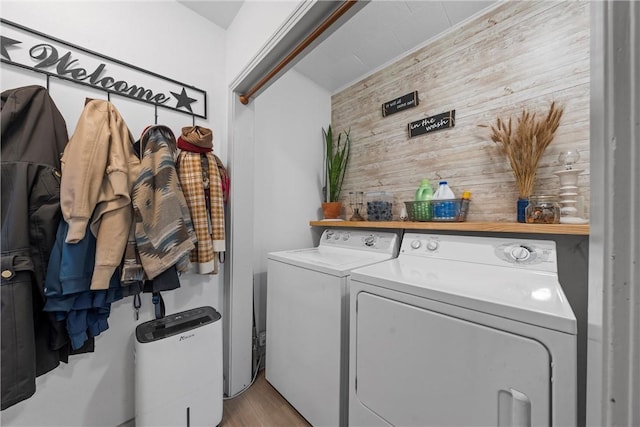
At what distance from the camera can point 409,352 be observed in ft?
2.79

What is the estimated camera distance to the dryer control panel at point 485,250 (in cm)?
100

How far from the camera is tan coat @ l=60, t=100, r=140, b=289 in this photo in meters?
0.91

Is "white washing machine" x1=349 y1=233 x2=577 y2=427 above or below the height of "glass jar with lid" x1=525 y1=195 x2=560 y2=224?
below

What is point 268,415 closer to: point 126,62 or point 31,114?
point 31,114

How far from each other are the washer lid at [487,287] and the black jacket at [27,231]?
4.26ft

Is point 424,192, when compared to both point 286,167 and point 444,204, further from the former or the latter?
point 286,167

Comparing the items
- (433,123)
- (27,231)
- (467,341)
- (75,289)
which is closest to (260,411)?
(75,289)

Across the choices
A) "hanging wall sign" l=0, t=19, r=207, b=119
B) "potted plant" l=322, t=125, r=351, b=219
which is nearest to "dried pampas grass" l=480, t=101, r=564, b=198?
"potted plant" l=322, t=125, r=351, b=219

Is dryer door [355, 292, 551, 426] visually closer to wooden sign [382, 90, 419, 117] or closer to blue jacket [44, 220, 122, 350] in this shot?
blue jacket [44, 220, 122, 350]

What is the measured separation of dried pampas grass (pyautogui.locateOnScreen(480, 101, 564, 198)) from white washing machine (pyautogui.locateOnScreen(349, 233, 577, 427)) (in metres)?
0.41

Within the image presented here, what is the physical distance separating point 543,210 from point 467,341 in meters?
0.89

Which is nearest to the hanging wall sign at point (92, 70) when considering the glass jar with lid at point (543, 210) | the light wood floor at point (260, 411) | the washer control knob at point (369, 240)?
the washer control knob at point (369, 240)

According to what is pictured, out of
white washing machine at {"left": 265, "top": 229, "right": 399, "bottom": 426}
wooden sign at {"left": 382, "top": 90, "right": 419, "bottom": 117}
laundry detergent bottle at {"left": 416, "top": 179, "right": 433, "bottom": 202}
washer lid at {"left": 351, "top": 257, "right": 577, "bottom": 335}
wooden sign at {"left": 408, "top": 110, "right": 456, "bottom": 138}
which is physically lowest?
white washing machine at {"left": 265, "top": 229, "right": 399, "bottom": 426}

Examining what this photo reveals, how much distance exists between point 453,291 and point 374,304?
0.32m
